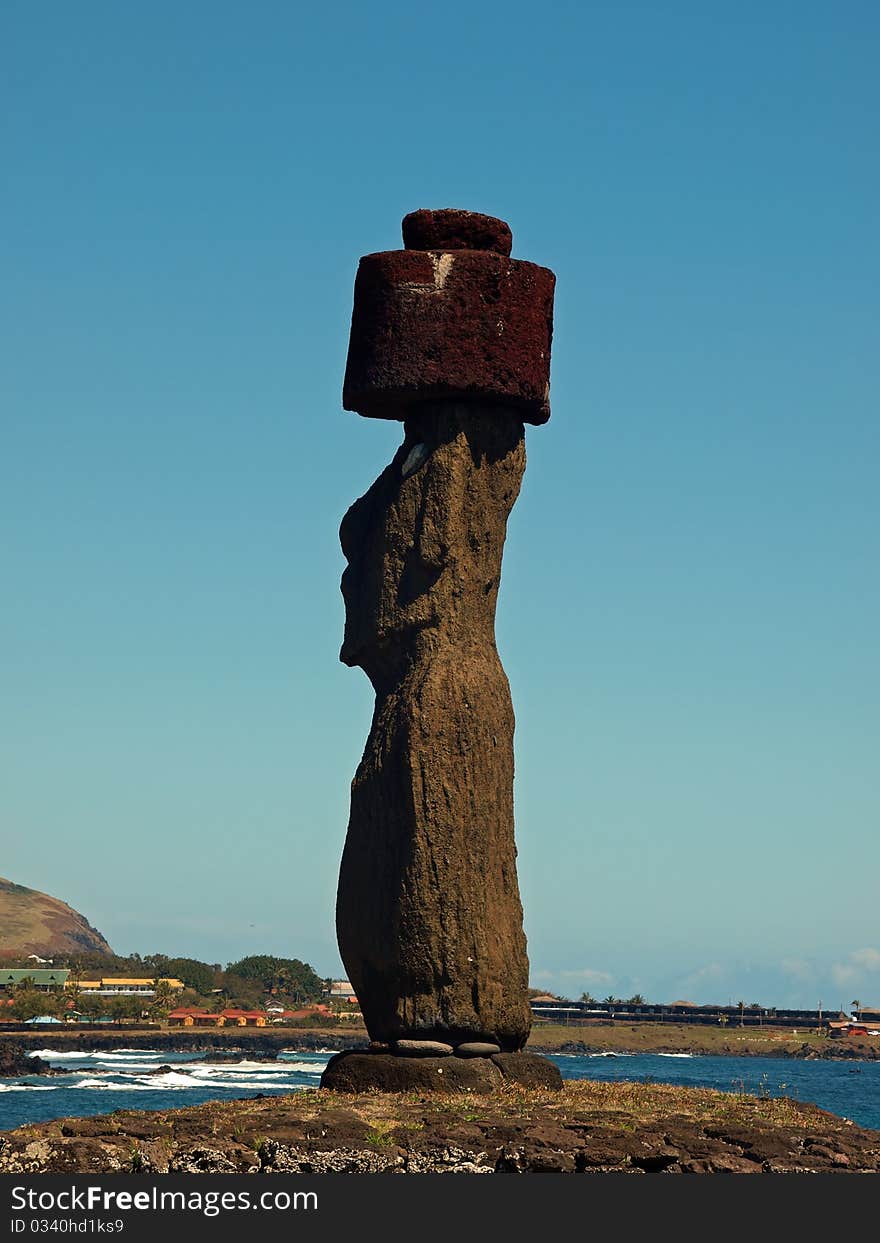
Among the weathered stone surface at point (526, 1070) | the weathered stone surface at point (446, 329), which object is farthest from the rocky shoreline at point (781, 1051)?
the weathered stone surface at point (446, 329)

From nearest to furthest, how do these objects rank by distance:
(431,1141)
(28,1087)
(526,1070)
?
1. (431,1141)
2. (526,1070)
3. (28,1087)

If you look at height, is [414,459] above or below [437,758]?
above

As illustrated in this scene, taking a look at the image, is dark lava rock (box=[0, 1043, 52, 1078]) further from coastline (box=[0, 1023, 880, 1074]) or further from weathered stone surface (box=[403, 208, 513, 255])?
weathered stone surface (box=[403, 208, 513, 255])

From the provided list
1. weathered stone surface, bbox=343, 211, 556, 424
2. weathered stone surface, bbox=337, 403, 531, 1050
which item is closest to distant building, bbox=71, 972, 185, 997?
weathered stone surface, bbox=337, 403, 531, 1050

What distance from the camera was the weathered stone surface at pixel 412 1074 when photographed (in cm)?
1992

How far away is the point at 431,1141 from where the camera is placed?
16969mm

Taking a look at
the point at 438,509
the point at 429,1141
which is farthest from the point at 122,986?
the point at 429,1141

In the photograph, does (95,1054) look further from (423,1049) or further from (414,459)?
(414,459)

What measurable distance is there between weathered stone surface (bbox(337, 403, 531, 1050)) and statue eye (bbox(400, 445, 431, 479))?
0.04 meters

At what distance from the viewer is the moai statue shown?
67.7 feet

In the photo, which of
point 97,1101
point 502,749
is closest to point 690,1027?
point 97,1101

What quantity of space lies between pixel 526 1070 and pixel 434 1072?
4.27 feet

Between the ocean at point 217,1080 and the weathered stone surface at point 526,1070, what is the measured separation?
9.60 feet

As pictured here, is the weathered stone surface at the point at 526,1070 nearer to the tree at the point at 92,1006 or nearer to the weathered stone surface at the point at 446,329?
the weathered stone surface at the point at 446,329
